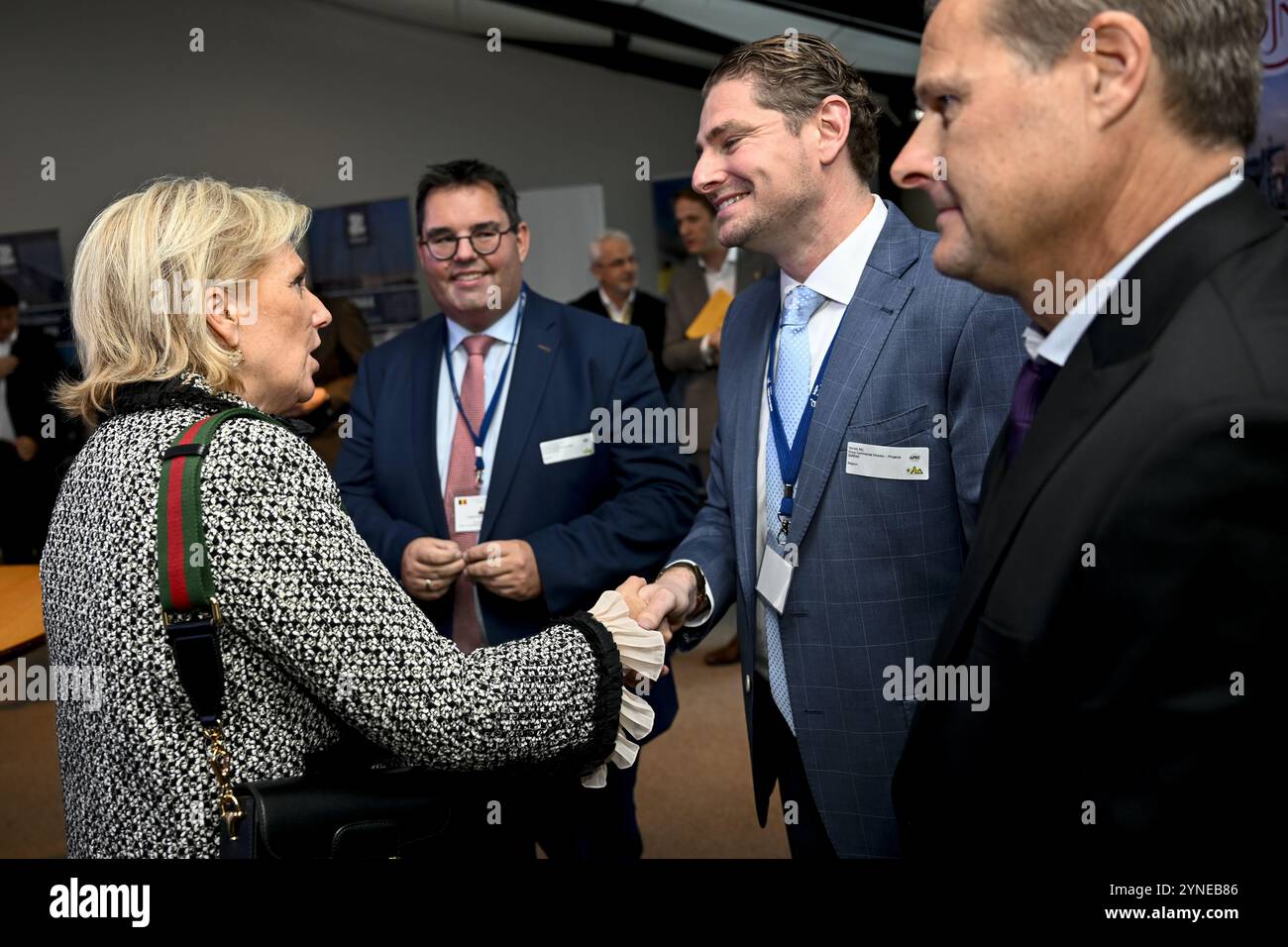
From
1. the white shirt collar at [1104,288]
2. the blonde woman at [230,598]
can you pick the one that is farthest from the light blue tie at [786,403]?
the white shirt collar at [1104,288]

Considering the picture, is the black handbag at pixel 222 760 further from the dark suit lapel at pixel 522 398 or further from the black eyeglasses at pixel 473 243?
the black eyeglasses at pixel 473 243

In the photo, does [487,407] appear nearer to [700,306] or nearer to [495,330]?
[495,330]

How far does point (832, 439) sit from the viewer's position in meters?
1.75

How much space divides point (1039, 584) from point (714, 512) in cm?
127

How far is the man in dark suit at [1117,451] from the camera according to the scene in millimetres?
837

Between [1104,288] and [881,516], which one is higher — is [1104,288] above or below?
above

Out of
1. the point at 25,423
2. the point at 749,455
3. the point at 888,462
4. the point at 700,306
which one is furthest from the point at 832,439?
the point at 25,423

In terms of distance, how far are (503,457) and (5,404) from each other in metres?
6.32

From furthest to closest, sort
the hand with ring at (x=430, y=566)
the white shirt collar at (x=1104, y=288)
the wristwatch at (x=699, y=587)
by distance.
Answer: the hand with ring at (x=430, y=566)
the wristwatch at (x=699, y=587)
the white shirt collar at (x=1104, y=288)

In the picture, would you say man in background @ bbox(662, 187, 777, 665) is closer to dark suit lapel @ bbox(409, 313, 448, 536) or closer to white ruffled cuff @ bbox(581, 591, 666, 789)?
dark suit lapel @ bbox(409, 313, 448, 536)

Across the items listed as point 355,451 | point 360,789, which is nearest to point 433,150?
point 355,451

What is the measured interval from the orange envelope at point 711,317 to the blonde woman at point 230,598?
3.44 metres

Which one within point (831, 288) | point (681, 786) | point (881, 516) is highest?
point (831, 288)
